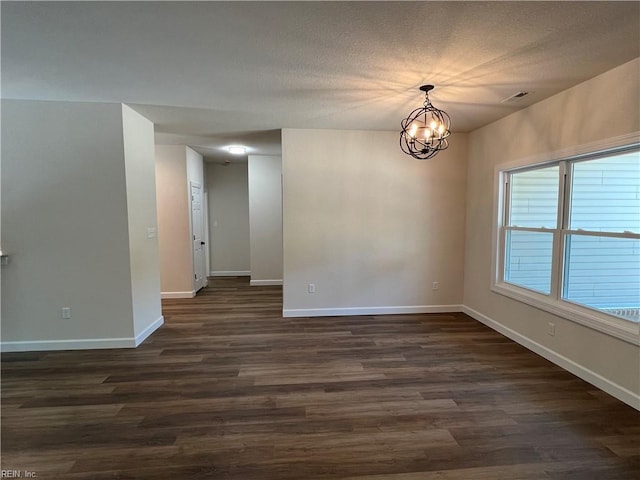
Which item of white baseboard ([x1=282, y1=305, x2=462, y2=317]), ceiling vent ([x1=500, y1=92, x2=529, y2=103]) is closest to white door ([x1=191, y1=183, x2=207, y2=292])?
white baseboard ([x1=282, y1=305, x2=462, y2=317])

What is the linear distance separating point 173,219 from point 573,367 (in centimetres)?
565

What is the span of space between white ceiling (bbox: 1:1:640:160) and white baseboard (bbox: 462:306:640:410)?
2520 millimetres

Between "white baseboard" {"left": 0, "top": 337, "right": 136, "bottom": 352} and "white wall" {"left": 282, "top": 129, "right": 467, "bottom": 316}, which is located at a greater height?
"white wall" {"left": 282, "top": 129, "right": 467, "bottom": 316}

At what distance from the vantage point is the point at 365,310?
4305 mm

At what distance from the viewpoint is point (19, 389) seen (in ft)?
8.01

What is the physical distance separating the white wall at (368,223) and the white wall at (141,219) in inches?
66.8

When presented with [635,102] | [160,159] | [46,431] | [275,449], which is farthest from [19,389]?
[635,102]

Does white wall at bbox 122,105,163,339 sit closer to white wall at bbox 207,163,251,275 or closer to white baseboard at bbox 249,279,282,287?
white baseboard at bbox 249,279,282,287

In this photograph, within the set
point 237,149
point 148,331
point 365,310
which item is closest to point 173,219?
point 237,149

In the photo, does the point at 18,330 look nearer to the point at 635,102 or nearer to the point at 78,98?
the point at 78,98

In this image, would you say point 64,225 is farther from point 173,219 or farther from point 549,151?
point 549,151

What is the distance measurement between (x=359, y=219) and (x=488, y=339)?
2187 millimetres

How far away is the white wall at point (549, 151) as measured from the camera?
89.0 inches

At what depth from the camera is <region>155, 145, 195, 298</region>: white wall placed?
501 cm
